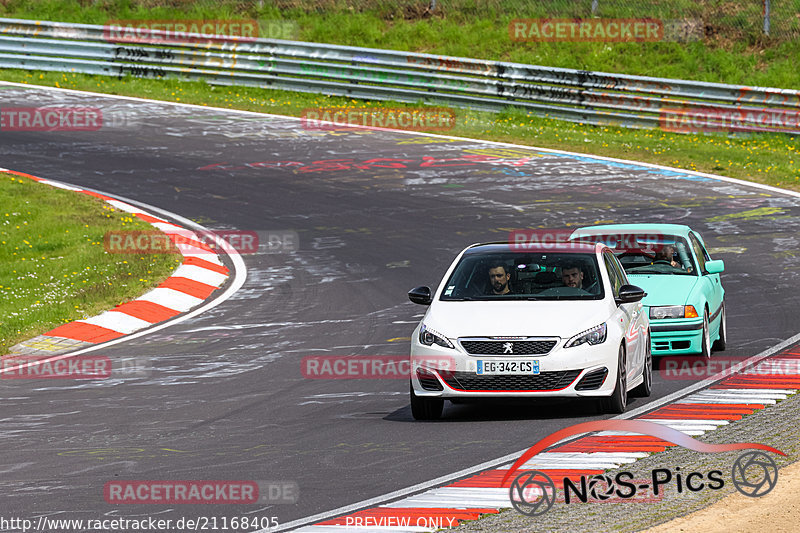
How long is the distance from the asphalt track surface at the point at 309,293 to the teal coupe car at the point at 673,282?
56 cm

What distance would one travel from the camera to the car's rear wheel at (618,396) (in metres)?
10.5

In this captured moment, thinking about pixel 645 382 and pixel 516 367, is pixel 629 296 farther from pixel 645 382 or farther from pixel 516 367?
pixel 516 367

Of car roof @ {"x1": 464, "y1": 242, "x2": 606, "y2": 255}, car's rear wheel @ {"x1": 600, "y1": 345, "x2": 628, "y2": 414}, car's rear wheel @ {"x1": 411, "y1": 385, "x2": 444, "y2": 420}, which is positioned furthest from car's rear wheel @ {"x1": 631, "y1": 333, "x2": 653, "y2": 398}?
car's rear wheel @ {"x1": 411, "y1": 385, "x2": 444, "y2": 420}

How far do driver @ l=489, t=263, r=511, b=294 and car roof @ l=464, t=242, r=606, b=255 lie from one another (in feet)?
1.08

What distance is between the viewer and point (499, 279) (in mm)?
11516

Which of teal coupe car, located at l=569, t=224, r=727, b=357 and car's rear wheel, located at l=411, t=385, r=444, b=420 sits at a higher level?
teal coupe car, located at l=569, t=224, r=727, b=357

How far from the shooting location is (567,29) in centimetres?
3375

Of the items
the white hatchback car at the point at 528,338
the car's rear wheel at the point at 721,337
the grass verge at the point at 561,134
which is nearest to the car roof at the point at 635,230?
the car's rear wheel at the point at 721,337

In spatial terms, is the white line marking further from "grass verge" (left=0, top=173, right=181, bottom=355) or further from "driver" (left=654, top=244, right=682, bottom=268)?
"driver" (left=654, top=244, right=682, bottom=268)

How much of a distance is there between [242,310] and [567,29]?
19.8 metres

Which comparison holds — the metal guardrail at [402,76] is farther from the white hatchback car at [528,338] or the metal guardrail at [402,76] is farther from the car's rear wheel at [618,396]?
the car's rear wheel at [618,396]

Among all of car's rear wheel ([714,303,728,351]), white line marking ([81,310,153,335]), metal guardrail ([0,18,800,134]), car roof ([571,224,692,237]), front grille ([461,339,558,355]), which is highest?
metal guardrail ([0,18,800,134])

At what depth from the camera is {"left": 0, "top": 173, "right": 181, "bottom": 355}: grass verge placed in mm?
16062

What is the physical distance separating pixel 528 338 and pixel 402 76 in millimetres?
20804
